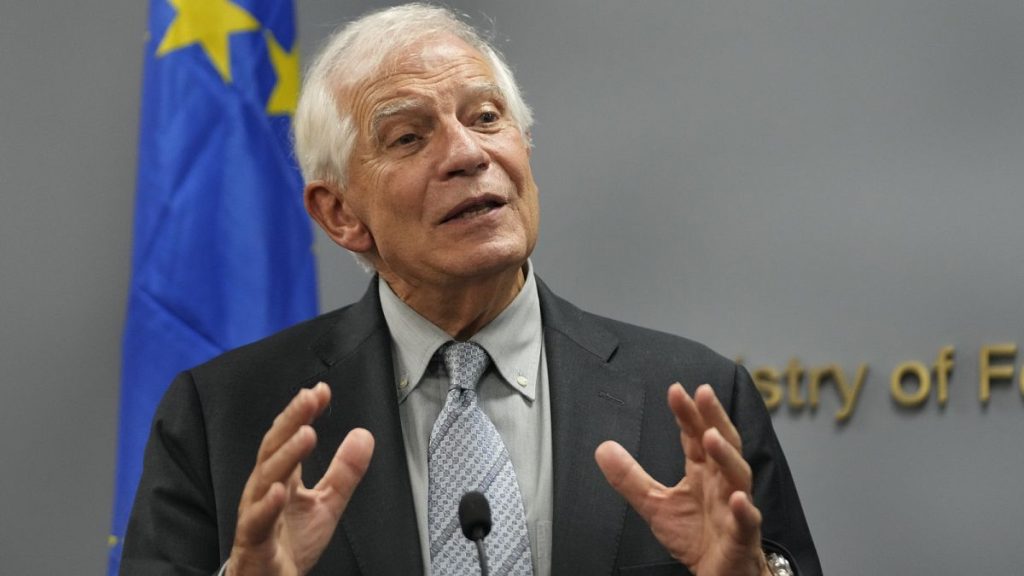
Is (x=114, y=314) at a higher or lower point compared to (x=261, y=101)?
lower

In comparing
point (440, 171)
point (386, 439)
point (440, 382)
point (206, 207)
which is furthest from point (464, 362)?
point (206, 207)

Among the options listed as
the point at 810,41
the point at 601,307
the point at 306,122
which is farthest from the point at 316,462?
the point at 810,41

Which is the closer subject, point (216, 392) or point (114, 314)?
point (216, 392)

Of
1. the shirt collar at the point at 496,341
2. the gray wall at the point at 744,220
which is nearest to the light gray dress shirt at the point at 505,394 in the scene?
the shirt collar at the point at 496,341

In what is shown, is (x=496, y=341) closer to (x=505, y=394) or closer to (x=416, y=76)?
(x=505, y=394)

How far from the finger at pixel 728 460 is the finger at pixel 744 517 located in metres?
0.01

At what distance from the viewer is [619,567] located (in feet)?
6.10

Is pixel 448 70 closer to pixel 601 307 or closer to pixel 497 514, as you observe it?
pixel 497 514

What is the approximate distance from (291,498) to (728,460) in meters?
0.56

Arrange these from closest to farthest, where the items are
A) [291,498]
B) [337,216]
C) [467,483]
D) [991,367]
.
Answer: [291,498] < [467,483] < [337,216] < [991,367]

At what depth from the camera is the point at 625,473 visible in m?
1.62

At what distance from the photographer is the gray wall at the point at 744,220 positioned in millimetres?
2875

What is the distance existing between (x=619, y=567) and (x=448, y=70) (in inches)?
35.0

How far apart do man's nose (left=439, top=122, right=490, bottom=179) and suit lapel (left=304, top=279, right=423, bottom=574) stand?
0.97ft
